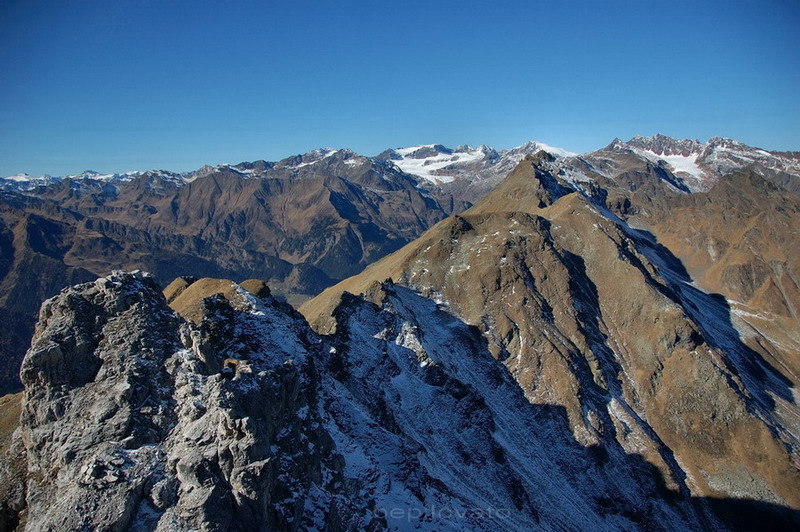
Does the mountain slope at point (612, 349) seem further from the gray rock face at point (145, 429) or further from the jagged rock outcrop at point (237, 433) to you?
the gray rock face at point (145, 429)

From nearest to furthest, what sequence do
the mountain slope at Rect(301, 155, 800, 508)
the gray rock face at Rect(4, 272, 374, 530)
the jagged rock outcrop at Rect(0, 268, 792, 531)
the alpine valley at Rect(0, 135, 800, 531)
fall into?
the gray rock face at Rect(4, 272, 374, 530) → the jagged rock outcrop at Rect(0, 268, 792, 531) → the alpine valley at Rect(0, 135, 800, 531) → the mountain slope at Rect(301, 155, 800, 508)

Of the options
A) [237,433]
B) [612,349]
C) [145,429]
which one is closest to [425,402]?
[237,433]

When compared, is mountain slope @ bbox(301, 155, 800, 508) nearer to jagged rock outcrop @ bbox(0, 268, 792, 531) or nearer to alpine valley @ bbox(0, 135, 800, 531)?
alpine valley @ bbox(0, 135, 800, 531)

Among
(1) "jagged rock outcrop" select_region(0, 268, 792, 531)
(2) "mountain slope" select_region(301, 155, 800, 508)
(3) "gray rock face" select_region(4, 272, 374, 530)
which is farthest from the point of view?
(2) "mountain slope" select_region(301, 155, 800, 508)

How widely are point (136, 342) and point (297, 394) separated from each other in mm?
16334

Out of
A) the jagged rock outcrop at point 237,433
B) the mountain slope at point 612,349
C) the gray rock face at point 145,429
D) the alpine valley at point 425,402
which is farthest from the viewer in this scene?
the mountain slope at point 612,349

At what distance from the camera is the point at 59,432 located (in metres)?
33.4

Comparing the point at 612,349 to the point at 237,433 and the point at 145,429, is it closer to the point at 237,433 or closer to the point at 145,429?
the point at 237,433

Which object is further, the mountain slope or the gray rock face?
the mountain slope

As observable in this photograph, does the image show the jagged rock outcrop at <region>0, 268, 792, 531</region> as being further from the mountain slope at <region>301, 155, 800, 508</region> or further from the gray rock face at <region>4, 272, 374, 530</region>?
the mountain slope at <region>301, 155, 800, 508</region>

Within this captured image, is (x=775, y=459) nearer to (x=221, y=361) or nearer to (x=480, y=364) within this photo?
(x=480, y=364)

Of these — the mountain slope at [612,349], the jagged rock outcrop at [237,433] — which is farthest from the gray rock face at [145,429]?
the mountain slope at [612,349]

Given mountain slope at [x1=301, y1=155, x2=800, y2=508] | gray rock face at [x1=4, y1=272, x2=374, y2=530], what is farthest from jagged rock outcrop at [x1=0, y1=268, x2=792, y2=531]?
mountain slope at [x1=301, y1=155, x2=800, y2=508]

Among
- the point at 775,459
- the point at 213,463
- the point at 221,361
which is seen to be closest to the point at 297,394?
the point at 221,361
